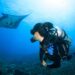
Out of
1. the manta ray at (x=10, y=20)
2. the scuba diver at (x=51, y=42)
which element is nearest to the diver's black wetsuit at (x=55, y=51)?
the scuba diver at (x=51, y=42)

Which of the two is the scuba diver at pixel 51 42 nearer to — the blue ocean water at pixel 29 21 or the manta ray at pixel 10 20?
the blue ocean water at pixel 29 21

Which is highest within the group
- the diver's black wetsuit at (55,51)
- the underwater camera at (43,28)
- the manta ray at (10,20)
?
the manta ray at (10,20)

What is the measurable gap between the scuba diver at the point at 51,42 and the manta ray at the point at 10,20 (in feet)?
0.69

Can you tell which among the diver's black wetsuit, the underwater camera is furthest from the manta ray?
the diver's black wetsuit

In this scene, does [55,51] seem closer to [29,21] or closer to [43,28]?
[43,28]

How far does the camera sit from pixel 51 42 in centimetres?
211

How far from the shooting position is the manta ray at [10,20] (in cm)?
214

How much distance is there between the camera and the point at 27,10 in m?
2.15

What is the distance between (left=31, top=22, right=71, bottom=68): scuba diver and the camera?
2.09 m

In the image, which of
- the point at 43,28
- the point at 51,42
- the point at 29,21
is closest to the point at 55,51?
the point at 51,42

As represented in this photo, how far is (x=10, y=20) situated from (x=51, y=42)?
1.91ft

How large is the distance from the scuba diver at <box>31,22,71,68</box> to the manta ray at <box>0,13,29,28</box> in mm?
209

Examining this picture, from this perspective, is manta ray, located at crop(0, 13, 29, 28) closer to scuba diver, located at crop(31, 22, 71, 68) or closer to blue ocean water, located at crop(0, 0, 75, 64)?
blue ocean water, located at crop(0, 0, 75, 64)

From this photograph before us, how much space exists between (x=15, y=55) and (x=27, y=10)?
587 mm
